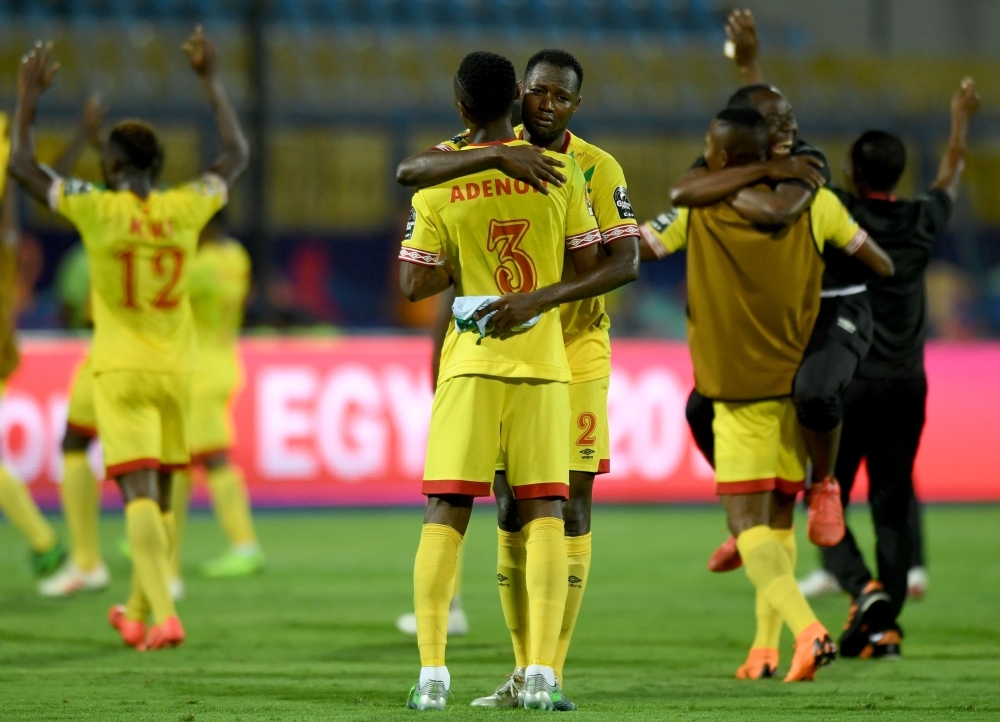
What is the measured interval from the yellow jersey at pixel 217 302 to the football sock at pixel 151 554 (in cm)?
269

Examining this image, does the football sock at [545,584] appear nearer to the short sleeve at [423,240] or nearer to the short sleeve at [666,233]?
the short sleeve at [423,240]

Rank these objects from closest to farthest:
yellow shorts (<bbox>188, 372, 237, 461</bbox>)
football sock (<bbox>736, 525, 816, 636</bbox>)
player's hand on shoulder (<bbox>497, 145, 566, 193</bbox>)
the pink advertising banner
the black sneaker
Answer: player's hand on shoulder (<bbox>497, 145, 566, 193</bbox>) → football sock (<bbox>736, 525, 816, 636</bbox>) → the black sneaker → yellow shorts (<bbox>188, 372, 237, 461</bbox>) → the pink advertising banner

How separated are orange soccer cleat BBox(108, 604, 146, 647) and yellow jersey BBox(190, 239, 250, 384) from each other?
263cm

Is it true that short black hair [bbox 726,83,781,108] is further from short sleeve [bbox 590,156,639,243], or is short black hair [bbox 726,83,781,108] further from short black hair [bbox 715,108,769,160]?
short sleeve [bbox 590,156,639,243]

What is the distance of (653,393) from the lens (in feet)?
43.7

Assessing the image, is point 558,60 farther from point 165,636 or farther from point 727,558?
point 165,636

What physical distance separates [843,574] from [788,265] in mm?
1682

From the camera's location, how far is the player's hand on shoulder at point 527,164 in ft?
16.1

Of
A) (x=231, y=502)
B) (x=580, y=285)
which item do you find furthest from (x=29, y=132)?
(x=231, y=502)

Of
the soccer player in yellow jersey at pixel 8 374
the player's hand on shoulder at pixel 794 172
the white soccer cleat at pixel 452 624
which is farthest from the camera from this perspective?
the soccer player in yellow jersey at pixel 8 374

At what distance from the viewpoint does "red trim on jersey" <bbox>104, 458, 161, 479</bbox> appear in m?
6.93

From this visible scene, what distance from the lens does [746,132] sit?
6109 mm

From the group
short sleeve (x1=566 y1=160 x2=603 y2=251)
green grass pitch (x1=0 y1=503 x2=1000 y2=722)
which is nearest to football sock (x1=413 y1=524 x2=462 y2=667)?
green grass pitch (x1=0 y1=503 x2=1000 y2=722)

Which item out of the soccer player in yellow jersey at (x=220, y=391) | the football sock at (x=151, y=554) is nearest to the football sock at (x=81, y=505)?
the soccer player in yellow jersey at (x=220, y=391)
